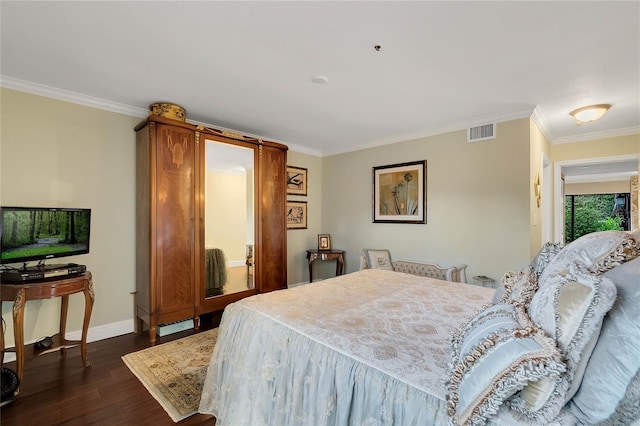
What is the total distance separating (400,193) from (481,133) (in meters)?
1.29

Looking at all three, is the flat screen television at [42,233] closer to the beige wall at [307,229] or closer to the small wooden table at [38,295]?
the small wooden table at [38,295]

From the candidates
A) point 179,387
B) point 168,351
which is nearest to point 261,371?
point 179,387

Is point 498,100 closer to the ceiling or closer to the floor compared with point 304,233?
closer to the ceiling

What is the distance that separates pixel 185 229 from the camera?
312cm

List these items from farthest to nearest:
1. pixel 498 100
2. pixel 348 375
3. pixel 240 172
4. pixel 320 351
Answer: pixel 240 172 → pixel 498 100 → pixel 320 351 → pixel 348 375

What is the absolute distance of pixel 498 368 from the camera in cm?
84

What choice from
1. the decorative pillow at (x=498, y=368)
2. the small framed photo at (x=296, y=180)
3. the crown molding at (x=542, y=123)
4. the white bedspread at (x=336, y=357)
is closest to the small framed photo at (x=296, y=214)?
the small framed photo at (x=296, y=180)

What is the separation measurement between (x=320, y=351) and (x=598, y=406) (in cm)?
95

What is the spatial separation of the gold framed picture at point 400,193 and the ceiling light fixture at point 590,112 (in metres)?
1.67

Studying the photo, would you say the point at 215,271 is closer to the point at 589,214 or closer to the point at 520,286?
the point at 520,286

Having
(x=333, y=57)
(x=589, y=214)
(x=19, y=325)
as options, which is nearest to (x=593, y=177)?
(x=589, y=214)

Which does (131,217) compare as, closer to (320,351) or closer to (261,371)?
(261,371)

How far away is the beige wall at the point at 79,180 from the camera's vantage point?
2566 mm

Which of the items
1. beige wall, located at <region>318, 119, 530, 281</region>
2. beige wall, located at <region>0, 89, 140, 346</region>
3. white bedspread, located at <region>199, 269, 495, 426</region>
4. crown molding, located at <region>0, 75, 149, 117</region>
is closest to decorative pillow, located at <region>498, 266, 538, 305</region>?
white bedspread, located at <region>199, 269, 495, 426</region>
